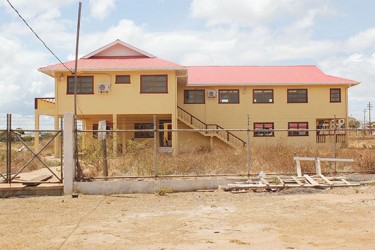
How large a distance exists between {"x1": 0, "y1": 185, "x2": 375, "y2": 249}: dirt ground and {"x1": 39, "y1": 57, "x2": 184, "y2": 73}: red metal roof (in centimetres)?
1396

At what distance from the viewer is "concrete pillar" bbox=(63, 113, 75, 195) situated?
1309 cm

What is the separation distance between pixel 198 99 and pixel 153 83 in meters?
5.17

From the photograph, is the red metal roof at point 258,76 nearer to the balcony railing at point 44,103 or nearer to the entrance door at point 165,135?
the entrance door at point 165,135

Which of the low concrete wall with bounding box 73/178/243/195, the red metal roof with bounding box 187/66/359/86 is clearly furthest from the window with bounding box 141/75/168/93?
the low concrete wall with bounding box 73/178/243/195

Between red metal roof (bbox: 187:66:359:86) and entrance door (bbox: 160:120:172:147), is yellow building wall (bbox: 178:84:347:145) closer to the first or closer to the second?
red metal roof (bbox: 187:66:359:86)

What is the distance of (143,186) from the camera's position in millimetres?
13453

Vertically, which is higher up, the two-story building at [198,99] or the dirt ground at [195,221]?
the two-story building at [198,99]

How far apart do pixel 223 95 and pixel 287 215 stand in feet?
70.1

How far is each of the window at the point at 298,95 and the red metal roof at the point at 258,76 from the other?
0.72m

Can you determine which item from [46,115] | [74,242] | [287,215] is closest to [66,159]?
[74,242]

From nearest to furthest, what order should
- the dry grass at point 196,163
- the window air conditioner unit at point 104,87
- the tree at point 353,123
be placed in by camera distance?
the dry grass at point 196,163 < the window air conditioner unit at point 104,87 < the tree at point 353,123

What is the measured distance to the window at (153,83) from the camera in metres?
26.3

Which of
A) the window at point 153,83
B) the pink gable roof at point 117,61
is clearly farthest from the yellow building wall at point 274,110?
the window at point 153,83

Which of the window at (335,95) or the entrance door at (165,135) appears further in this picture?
the window at (335,95)
